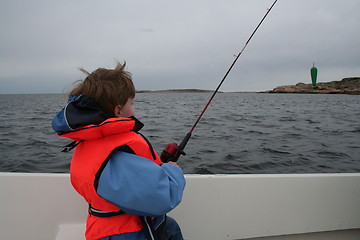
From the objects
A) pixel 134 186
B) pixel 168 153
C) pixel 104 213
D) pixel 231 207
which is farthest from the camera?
pixel 231 207

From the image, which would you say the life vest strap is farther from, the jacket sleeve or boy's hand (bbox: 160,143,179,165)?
boy's hand (bbox: 160,143,179,165)

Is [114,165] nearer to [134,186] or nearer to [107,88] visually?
[134,186]

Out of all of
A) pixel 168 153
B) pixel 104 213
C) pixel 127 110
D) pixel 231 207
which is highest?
pixel 127 110

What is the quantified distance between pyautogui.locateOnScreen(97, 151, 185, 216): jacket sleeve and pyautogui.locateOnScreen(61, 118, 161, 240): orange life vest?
4cm

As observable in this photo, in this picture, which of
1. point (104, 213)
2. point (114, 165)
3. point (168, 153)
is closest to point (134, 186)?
point (114, 165)

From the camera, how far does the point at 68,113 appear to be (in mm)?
1017

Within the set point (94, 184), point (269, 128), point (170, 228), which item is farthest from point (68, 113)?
point (269, 128)

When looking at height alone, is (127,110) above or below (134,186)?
above

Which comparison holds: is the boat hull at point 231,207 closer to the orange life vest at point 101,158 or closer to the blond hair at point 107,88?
the orange life vest at point 101,158

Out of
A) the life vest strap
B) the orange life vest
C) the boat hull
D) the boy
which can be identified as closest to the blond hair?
the boy

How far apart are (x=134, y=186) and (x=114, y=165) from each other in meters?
0.11

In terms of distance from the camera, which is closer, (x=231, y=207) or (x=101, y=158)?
(x=101, y=158)

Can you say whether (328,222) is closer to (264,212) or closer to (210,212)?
(264,212)

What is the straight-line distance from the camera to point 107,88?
3.74 ft
